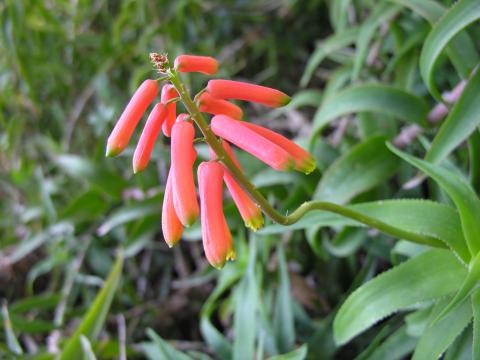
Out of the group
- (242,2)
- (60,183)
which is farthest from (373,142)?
(60,183)

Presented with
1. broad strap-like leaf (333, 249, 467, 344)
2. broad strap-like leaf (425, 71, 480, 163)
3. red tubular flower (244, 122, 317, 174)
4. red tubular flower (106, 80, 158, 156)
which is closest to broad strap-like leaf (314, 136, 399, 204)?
broad strap-like leaf (425, 71, 480, 163)

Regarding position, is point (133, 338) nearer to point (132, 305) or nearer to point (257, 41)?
point (132, 305)

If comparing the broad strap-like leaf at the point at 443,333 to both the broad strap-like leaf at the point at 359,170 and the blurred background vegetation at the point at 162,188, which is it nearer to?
the blurred background vegetation at the point at 162,188

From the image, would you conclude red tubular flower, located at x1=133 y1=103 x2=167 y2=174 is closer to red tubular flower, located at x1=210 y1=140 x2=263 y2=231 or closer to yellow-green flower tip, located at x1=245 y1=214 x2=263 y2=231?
red tubular flower, located at x1=210 y1=140 x2=263 y2=231

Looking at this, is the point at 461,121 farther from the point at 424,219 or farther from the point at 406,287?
the point at 406,287

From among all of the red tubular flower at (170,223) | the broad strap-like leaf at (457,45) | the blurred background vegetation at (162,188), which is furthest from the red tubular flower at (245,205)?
the broad strap-like leaf at (457,45)

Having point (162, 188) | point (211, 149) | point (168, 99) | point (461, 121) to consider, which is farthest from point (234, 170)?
point (162, 188)
